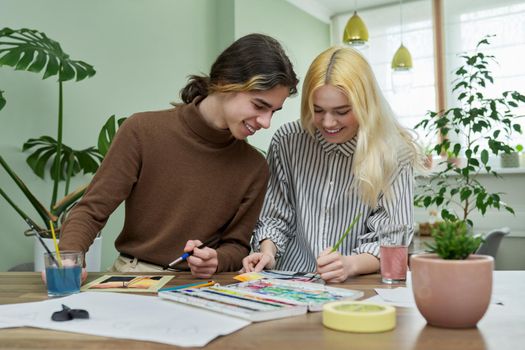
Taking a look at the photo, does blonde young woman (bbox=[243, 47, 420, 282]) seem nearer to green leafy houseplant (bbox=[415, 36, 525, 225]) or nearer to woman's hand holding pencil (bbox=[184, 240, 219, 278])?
woman's hand holding pencil (bbox=[184, 240, 219, 278])

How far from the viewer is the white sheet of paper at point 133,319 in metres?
0.86

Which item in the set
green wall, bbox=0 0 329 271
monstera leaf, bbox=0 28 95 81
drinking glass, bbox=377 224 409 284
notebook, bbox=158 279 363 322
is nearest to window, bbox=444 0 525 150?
green wall, bbox=0 0 329 271

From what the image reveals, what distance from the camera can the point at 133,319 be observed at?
955mm

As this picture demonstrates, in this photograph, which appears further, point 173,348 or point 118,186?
point 118,186

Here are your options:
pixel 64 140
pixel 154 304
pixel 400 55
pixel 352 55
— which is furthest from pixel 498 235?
pixel 154 304

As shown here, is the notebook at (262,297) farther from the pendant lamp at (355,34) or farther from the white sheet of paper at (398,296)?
the pendant lamp at (355,34)

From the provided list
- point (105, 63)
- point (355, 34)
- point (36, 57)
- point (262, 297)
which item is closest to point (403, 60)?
point (355, 34)

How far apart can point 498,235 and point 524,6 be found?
2.70 m

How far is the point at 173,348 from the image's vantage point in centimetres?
79

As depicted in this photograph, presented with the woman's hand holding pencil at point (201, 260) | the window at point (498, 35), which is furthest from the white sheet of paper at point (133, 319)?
the window at point (498, 35)

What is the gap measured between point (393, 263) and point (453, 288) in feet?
1.60

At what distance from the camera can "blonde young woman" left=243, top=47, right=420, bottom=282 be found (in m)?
1.70

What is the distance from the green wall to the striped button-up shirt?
0.86m

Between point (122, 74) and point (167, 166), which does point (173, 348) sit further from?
point (122, 74)
